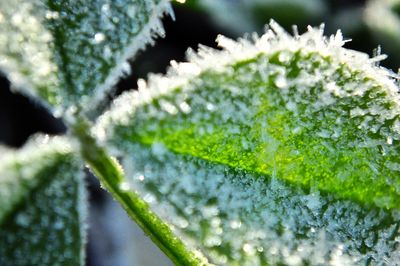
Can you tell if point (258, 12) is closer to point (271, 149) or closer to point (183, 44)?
point (183, 44)

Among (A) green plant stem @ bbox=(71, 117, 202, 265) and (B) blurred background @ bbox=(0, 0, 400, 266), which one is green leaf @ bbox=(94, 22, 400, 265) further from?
(B) blurred background @ bbox=(0, 0, 400, 266)

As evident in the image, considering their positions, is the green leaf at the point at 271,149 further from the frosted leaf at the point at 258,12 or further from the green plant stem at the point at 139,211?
the frosted leaf at the point at 258,12

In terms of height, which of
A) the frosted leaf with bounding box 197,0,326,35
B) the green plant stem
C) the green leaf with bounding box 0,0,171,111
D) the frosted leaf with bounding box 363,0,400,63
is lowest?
the green plant stem

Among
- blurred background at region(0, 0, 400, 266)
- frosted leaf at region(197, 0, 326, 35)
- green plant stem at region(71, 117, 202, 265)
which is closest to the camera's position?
green plant stem at region(71, 117, 202, 265)

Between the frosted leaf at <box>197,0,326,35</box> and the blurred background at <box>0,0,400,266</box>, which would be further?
the frosted leaf at <box>197,0,326,35</box>

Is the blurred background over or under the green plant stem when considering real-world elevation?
over

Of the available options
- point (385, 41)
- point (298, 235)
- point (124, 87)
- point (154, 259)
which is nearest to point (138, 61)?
point (124, 87)

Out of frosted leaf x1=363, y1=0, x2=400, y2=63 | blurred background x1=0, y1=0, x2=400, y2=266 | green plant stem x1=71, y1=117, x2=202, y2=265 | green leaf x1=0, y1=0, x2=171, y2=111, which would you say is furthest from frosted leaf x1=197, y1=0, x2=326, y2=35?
green plant stem x1=71, y1=117, x2=202, y2=265

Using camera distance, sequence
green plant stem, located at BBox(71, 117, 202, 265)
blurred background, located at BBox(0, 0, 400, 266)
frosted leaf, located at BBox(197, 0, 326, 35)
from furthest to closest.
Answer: frosted leaf, located at BBox(197, 0, 326, 35) → blurred background, located at BBox(0, 0, 400, 266) → green plant stem, located at BBox(71, 117, 202, 265)
